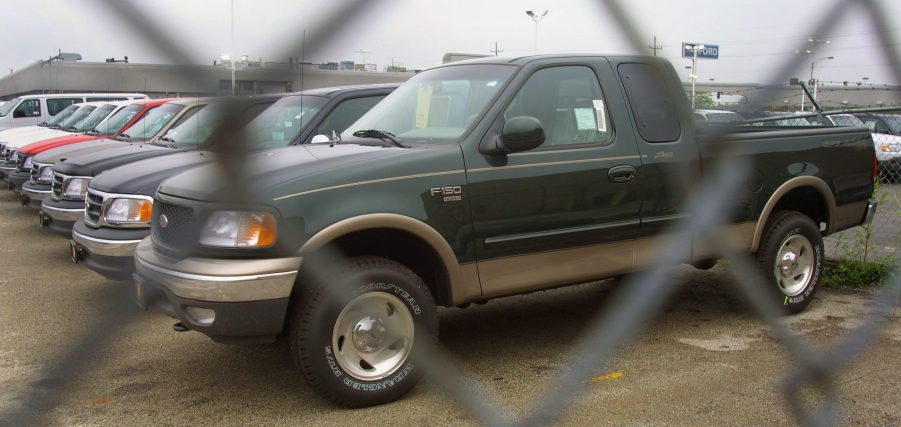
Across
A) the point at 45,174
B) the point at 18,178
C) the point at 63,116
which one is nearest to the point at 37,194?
the point at 45,174

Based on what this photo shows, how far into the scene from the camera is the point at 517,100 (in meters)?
4.45

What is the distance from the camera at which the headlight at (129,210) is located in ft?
19.4

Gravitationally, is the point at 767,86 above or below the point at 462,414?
above

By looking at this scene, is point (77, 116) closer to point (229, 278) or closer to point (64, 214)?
point (64, 214)

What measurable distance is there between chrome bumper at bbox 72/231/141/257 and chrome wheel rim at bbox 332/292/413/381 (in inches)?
97.9

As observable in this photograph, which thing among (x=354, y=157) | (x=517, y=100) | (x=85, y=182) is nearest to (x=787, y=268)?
(x=517, y=100)

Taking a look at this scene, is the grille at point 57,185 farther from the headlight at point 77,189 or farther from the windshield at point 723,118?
the windshield at point 723,118

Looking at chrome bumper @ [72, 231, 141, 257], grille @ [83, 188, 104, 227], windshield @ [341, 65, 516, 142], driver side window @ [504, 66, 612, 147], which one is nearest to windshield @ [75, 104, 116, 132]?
grille @ [83, 188, 104, 227]

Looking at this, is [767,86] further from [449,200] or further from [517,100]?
[517,100]

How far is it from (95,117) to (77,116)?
1628 mm

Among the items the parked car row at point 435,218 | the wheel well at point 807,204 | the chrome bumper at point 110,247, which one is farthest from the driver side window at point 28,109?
the wheel well at point 807,204

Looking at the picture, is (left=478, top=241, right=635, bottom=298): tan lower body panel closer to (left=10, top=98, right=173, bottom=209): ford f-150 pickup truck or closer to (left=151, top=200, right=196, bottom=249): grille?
(left=151, top=200, right=196, bottom=249): grille

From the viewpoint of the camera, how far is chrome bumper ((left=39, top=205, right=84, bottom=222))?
24.5 feet

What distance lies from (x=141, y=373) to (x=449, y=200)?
2.01 m
